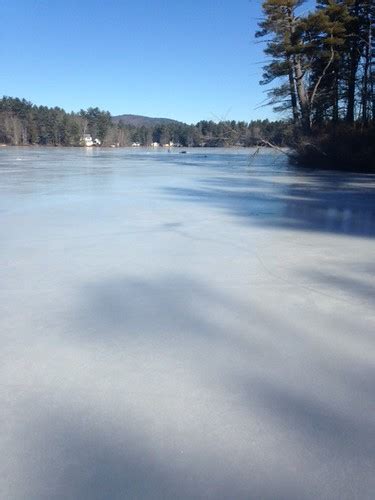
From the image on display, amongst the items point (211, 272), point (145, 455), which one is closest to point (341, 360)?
point (145, 455)

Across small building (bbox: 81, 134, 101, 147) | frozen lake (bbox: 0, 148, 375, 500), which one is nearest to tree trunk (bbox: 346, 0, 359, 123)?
frozen lake (bbox: 0, 148, 375, 500)

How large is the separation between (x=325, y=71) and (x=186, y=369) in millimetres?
19607

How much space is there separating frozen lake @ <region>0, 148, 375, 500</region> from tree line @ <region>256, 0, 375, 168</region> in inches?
518

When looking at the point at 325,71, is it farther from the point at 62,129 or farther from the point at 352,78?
the point at 62,129

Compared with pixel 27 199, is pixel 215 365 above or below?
below

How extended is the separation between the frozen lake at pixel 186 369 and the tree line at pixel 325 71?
13146mm

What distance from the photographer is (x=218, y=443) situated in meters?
1.40

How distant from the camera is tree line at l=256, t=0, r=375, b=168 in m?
15.8

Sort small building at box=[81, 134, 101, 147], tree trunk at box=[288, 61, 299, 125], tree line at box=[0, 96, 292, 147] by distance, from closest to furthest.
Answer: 1. tree trunk at box=[288, 61, 299, 125]
2. tree line at box=[0, 96, 292, 147]
3. small building at box=[81, 134, 101, 147]

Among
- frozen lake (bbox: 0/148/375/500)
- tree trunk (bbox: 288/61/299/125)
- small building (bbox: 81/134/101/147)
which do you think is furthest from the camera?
small building (bbox: 81/134/101/147)

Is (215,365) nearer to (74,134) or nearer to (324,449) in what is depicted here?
(324,449)

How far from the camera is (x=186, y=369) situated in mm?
1861

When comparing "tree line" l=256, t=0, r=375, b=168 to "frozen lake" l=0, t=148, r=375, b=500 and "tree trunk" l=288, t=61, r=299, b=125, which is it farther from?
"frozen lake" l=0, t=148, r=375, b=500

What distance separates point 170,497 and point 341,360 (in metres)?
Answer: 1.10
